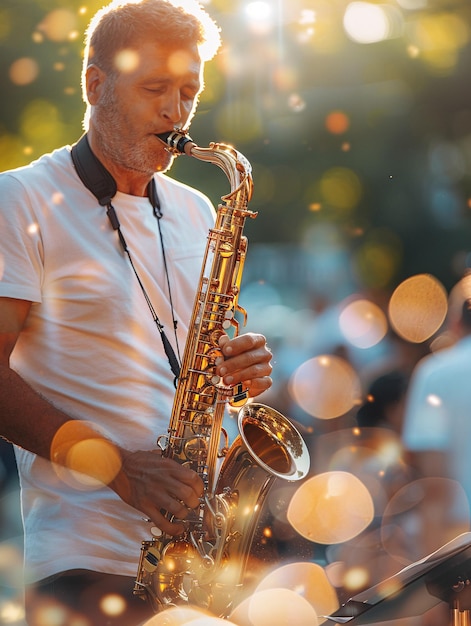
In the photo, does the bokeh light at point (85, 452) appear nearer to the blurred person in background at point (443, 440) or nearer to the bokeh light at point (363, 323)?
the blurred person in background at point (443, 440)

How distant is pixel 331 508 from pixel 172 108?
3.60 m

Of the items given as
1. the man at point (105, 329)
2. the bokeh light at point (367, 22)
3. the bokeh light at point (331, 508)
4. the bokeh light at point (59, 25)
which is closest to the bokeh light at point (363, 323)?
the bokeh light at point (331, 508)

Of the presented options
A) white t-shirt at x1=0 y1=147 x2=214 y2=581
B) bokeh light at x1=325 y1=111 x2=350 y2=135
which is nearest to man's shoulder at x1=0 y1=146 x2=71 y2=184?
white t-shirt at x1=0 y1=147 x2=214 y2=581

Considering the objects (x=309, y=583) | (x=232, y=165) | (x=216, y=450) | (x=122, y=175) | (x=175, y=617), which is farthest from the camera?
(x=309, y=583)

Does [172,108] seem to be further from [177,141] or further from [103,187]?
[103,187]

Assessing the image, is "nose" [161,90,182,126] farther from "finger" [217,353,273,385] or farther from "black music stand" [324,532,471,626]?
"black music stand" [324,532,471,626]

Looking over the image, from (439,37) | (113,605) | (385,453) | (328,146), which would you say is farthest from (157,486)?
(328,146)

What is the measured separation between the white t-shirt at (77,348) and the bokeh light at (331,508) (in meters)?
3.09

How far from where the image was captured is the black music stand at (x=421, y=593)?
223 centimetres

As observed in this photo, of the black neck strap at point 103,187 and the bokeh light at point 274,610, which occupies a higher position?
the black neck strap at point 103,187

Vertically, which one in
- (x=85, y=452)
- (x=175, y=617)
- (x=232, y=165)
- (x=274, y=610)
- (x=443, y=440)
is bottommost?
(x=175, y=617)

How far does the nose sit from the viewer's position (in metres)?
3.14

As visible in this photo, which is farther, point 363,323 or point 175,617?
point 363,323

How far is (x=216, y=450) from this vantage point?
308cm
